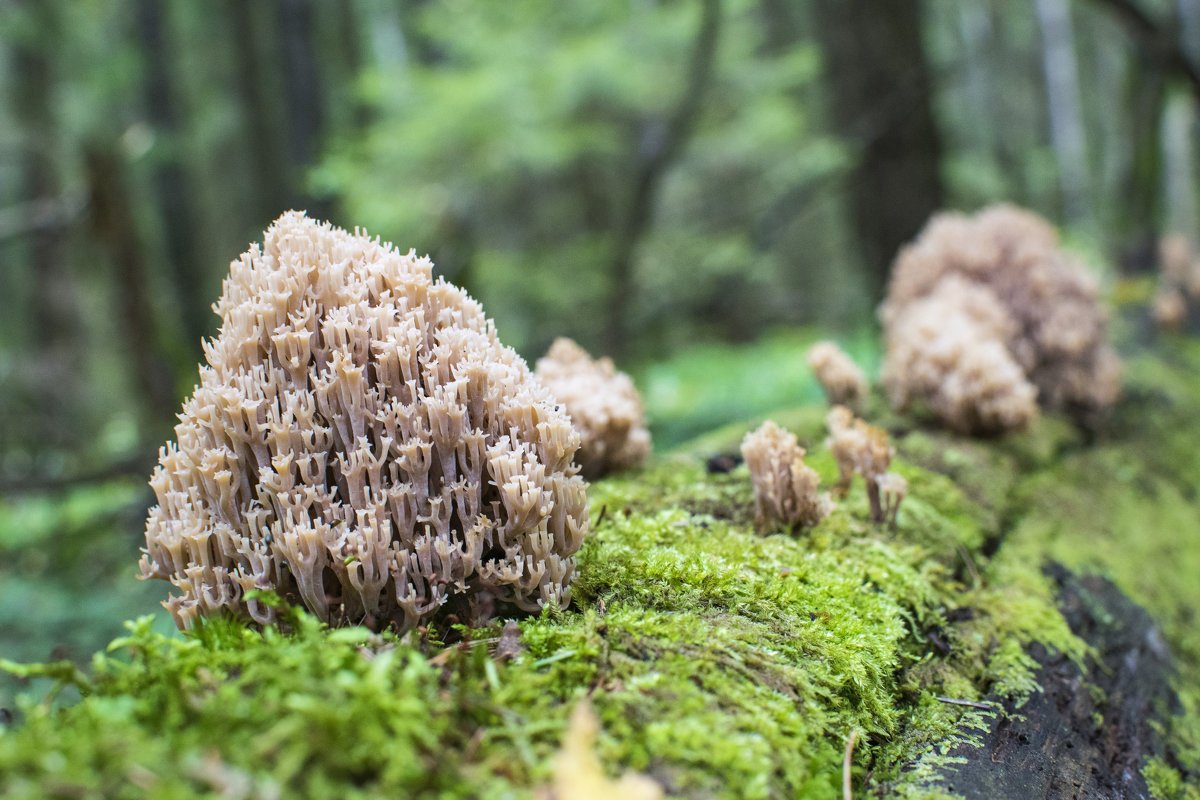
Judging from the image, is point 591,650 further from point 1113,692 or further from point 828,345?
point 828,345

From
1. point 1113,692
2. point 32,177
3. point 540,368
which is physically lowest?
point 1113,692

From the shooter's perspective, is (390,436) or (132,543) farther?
(132,543)

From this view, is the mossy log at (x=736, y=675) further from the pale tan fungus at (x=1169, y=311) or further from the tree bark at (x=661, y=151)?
the pale tan fungus at (x=1169, y=311)

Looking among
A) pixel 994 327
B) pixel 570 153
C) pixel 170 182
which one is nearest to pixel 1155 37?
pixel 994 327

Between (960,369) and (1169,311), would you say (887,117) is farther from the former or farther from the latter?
(960,369)

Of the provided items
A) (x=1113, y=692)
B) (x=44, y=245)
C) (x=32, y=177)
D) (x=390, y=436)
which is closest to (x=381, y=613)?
(x=390, y=436)

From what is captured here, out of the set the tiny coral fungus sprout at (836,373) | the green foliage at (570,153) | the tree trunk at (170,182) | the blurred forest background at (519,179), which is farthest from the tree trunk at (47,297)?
the tiny coral fungus sprout at (836,373)

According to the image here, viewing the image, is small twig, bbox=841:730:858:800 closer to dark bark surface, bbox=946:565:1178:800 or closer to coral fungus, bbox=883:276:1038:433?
dark bark surface, bbox=946:565:1178:800
